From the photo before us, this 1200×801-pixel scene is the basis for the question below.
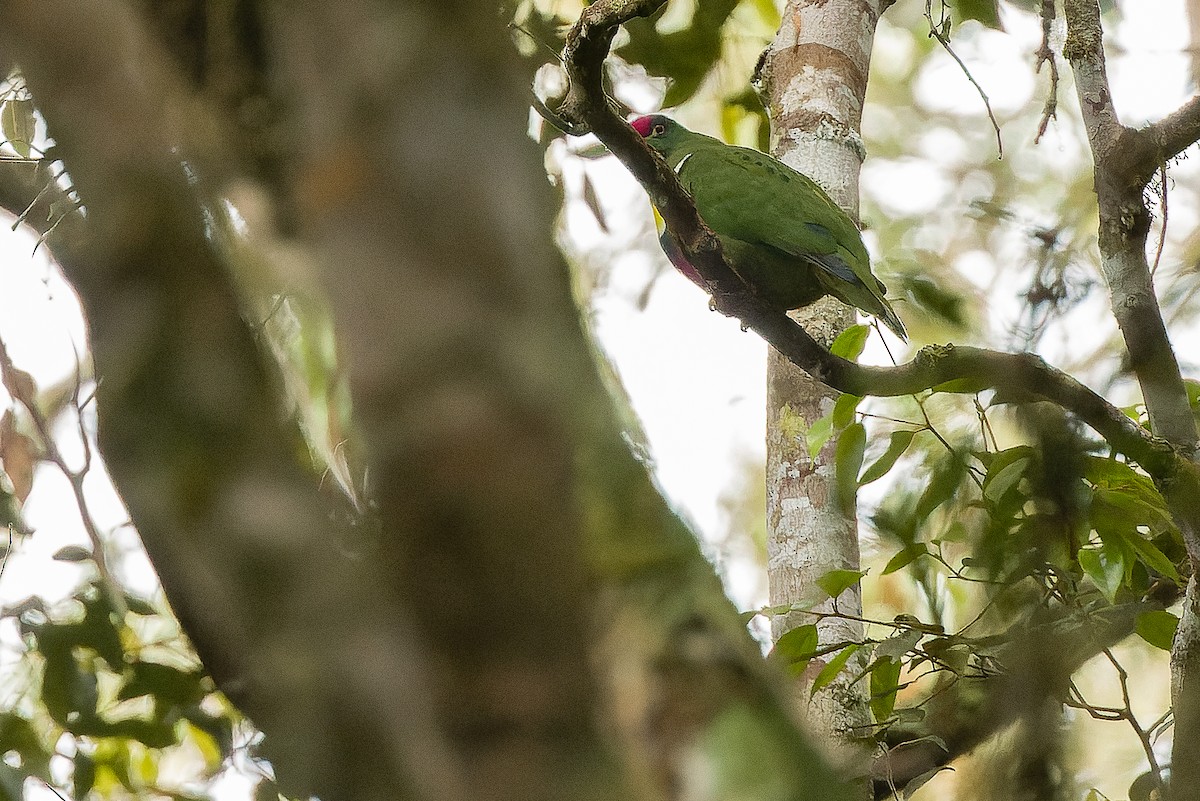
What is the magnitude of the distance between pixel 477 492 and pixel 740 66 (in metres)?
2.67

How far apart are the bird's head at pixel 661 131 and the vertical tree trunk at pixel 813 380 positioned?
392mm

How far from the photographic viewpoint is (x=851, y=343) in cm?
189

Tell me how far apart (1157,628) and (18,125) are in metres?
1.97

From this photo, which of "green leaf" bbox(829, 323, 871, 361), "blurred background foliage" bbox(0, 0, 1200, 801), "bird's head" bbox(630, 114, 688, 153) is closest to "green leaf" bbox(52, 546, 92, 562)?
"blurred background foliage" bbox(0, 0, 1200, 801)

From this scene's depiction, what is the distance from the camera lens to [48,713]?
1.32 meters

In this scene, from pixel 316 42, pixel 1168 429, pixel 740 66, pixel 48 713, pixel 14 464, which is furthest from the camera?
pixel 740 66

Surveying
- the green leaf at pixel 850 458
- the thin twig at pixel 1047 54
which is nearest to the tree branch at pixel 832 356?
the green leaf at pixel 850 458

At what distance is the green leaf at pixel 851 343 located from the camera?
1889 millimetres

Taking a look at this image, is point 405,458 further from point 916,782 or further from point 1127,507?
Result: point 916,782

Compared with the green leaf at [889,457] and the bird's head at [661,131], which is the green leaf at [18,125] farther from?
the bird's head at [661,131]

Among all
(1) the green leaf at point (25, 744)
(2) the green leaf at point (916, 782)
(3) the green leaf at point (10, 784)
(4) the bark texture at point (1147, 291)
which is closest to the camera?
(3) the green leaf at point (10, 784)

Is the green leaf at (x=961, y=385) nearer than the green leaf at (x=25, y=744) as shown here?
No

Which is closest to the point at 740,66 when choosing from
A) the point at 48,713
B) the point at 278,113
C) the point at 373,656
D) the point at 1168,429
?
the point at 1168,429

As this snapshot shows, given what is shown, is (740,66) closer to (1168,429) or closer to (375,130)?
(1168,429)
